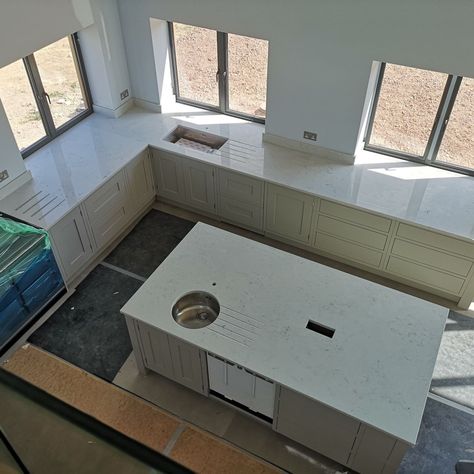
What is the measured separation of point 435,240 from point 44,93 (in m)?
4.04

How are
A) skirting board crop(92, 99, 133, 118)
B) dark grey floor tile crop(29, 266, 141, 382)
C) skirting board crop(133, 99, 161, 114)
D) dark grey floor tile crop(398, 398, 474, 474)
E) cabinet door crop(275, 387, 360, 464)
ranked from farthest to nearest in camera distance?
skirting board crop(133, 99, 161, 114)
skirting board crop(92, 99, 133, 118)
dark grey floor tile crop(29, 266, 141, 382)
dark grey floor tile crop(398, 398, 474, 474)
cabinet door crop(275, 387, 360, 464)

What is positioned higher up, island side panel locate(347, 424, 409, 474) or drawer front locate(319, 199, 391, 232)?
drawer front locate(319, 199, 391, 232)

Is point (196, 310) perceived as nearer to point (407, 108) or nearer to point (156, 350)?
point (156, 350)

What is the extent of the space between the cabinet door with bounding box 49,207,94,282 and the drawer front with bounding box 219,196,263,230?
1.46m

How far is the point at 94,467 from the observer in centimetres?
113

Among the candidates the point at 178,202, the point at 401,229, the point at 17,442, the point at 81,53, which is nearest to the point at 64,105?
the point at 81,53

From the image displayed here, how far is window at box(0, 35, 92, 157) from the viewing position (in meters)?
4.93

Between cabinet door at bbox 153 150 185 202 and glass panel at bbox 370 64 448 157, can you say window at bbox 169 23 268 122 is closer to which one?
cabinet door at bbox 153 150 185 202

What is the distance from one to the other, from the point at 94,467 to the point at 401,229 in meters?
4.11

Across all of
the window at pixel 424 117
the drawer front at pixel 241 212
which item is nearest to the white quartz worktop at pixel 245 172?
the window at pixel 424 117

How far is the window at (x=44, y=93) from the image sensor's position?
4.93 meters

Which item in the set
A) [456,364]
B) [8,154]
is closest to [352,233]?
[456,364]

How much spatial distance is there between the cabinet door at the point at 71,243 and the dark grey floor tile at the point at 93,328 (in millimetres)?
211

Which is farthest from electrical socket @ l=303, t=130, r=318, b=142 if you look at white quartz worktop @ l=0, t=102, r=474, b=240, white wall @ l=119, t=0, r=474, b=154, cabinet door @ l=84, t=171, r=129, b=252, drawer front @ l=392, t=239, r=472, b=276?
cabinet door @ l=84, t=171, r=129, b=252
